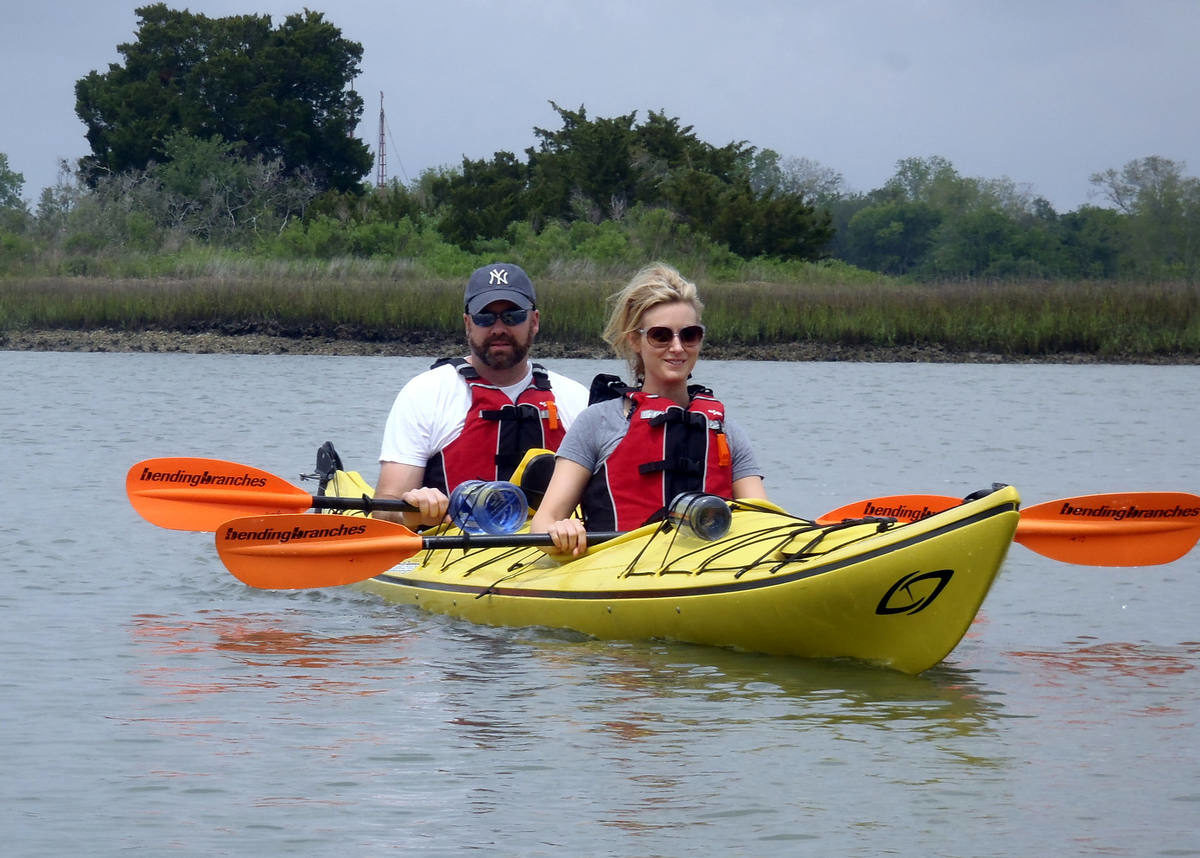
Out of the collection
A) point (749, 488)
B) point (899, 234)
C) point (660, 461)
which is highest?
point (899, 234)

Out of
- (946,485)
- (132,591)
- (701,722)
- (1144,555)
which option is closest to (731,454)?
(701,722)

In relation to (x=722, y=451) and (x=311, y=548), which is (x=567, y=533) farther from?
(x=311, y=548)

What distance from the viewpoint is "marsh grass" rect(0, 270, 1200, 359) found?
22.2m

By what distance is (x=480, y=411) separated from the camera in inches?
249

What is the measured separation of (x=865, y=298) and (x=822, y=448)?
10401 mm

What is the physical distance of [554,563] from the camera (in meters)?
6.00

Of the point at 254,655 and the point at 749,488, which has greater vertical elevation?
the point at 749,488

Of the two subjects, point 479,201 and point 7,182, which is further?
point 7,182

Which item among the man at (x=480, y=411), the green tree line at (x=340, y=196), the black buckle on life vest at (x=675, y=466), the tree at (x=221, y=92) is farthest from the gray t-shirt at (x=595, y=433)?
the tree at (x=221, y=92)

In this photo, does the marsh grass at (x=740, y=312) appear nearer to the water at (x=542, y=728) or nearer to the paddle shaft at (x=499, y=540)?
the water at (x=542, y=728)

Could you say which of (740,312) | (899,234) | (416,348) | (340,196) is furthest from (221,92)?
(899,234)

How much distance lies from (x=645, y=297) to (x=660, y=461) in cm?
56

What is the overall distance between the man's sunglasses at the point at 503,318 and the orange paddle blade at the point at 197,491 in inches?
46.5

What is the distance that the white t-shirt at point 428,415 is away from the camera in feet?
20.7
